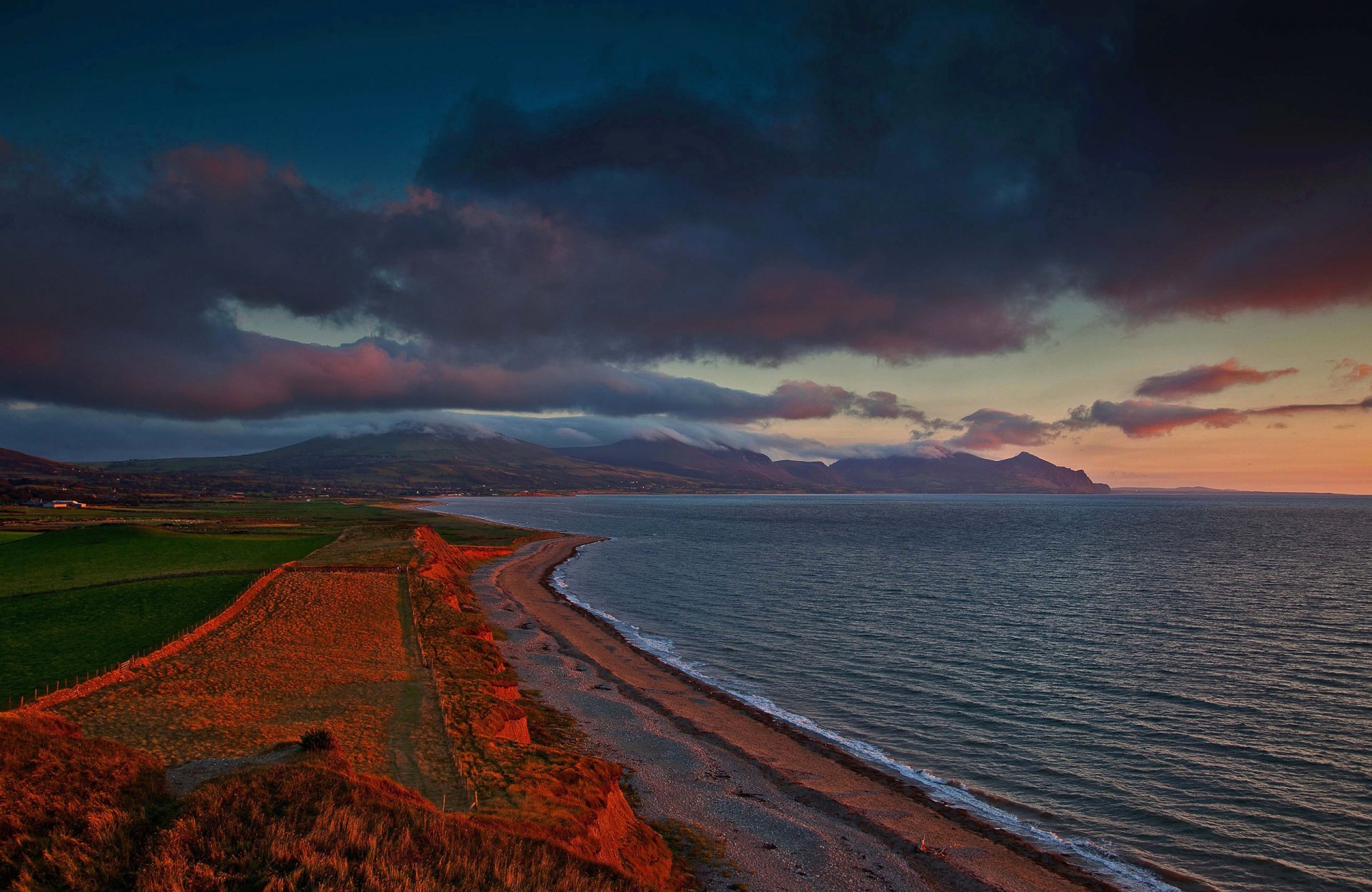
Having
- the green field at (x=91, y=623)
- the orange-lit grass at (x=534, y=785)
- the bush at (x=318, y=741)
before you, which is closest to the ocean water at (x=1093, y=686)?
the orange-lit grass at (x=534, y=785)

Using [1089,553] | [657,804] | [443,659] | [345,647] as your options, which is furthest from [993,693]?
[1089,553]

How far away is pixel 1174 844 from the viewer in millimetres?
23406

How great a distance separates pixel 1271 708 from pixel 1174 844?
1914 centimetres

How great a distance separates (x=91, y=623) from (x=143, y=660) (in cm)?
1516

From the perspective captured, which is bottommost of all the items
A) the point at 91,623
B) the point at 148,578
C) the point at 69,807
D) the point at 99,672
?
the point at 91,623

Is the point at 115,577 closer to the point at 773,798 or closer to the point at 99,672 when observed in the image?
the point at 99,672

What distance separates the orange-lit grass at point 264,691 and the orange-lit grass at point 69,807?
5.77 metres

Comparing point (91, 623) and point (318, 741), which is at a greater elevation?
point (318, 741)

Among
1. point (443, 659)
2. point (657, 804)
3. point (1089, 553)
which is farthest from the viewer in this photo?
point (1089, 553)

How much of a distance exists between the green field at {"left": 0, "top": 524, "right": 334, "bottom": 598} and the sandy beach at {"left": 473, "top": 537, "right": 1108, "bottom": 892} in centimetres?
3982

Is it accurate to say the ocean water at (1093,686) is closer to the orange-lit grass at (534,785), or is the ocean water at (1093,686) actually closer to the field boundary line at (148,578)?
the orange-lit grass at (534,785)

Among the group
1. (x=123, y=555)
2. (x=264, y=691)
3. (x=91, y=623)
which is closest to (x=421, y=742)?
(x=264, y=691)

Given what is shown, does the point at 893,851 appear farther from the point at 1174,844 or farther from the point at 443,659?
the point at 443,659

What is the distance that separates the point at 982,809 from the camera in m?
25.9
